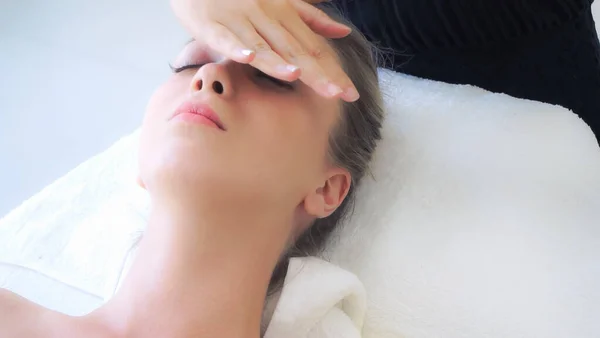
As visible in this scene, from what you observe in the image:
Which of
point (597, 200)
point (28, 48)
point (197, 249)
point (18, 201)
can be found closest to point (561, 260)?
point (597, 200)

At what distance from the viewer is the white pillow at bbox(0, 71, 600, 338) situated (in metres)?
0.93

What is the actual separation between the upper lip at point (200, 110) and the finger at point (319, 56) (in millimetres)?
148

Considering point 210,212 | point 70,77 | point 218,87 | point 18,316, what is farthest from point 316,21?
point 70,77

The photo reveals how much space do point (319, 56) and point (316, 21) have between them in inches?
2.7

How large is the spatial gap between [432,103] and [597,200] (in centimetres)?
32

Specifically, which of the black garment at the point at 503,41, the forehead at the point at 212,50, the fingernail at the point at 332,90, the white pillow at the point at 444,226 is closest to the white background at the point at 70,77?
the white pillow at the point at 444,226

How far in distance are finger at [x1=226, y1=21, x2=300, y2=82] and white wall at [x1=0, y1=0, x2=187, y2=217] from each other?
908mm

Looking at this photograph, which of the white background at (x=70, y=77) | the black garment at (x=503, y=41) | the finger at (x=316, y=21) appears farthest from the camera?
the white background at (x=70, y=77)

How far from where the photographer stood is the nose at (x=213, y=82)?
0.86m

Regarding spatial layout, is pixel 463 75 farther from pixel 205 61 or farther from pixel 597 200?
pixel 205 61

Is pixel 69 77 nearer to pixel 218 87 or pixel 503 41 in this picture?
pixel 218 87

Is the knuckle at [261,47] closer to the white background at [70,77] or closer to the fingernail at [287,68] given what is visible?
the fingernail at [287,68]

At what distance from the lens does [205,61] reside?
0.96m

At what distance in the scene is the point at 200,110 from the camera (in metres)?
0.84
